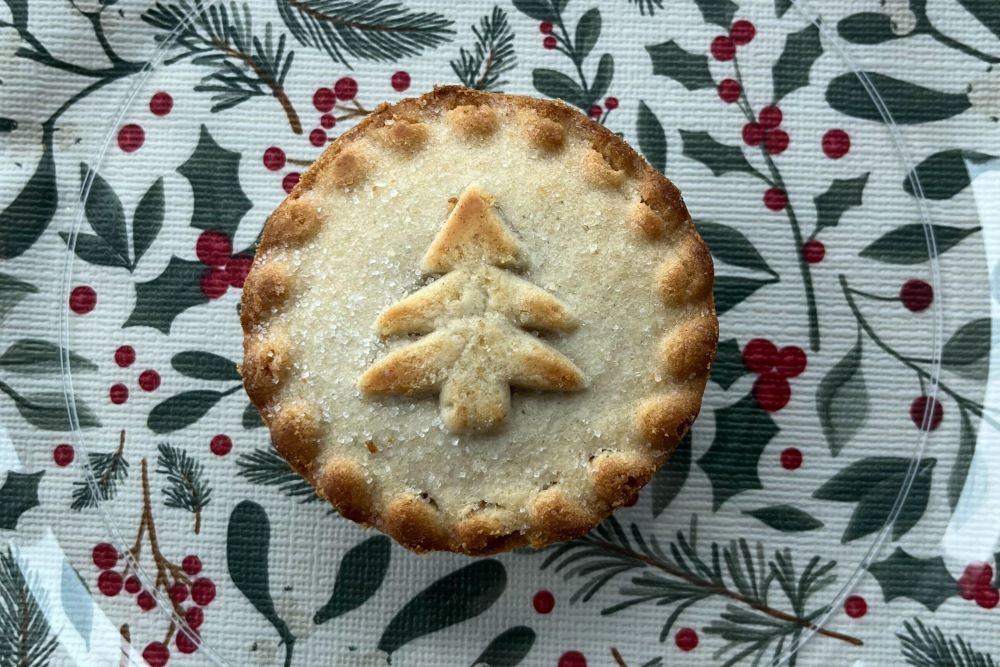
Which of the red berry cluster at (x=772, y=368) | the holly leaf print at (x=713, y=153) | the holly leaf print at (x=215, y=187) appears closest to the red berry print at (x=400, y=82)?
the holly leaf print at (x=215, y=187)

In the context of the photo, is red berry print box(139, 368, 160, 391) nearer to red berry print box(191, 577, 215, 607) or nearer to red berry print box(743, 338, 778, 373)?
red berry print box(191, 577, 215, 607)

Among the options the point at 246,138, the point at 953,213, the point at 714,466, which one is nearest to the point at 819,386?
the point at 714,466

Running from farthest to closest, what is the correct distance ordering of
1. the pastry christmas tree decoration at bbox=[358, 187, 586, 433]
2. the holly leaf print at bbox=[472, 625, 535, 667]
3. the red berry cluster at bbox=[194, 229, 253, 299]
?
the red berry cluster at bbox=[194, 229, 253, 299], the holly leaf print at bbox=[472, 625, 535, 667], the pastry christmas tree decoration at bbox=[358, 187, 586, 433]

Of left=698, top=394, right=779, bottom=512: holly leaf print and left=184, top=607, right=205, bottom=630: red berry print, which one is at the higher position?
left=698, top=394, right=779, bottom=512: holly leaf print

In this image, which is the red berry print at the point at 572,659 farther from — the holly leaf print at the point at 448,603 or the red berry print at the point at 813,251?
the red berry print at the point at 813,251

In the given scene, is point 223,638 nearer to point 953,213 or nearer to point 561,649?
point 561,649

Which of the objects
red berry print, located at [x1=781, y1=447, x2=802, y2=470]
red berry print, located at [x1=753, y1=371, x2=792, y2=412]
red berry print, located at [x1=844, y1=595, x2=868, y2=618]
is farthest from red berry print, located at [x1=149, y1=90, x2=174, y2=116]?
red berry print, located at [x1=844, y1=595, x2=868, y2=618]

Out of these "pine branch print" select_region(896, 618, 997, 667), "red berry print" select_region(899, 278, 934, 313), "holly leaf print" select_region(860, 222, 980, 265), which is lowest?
"pine branch print" select_region(896, 618, 997, 667)
